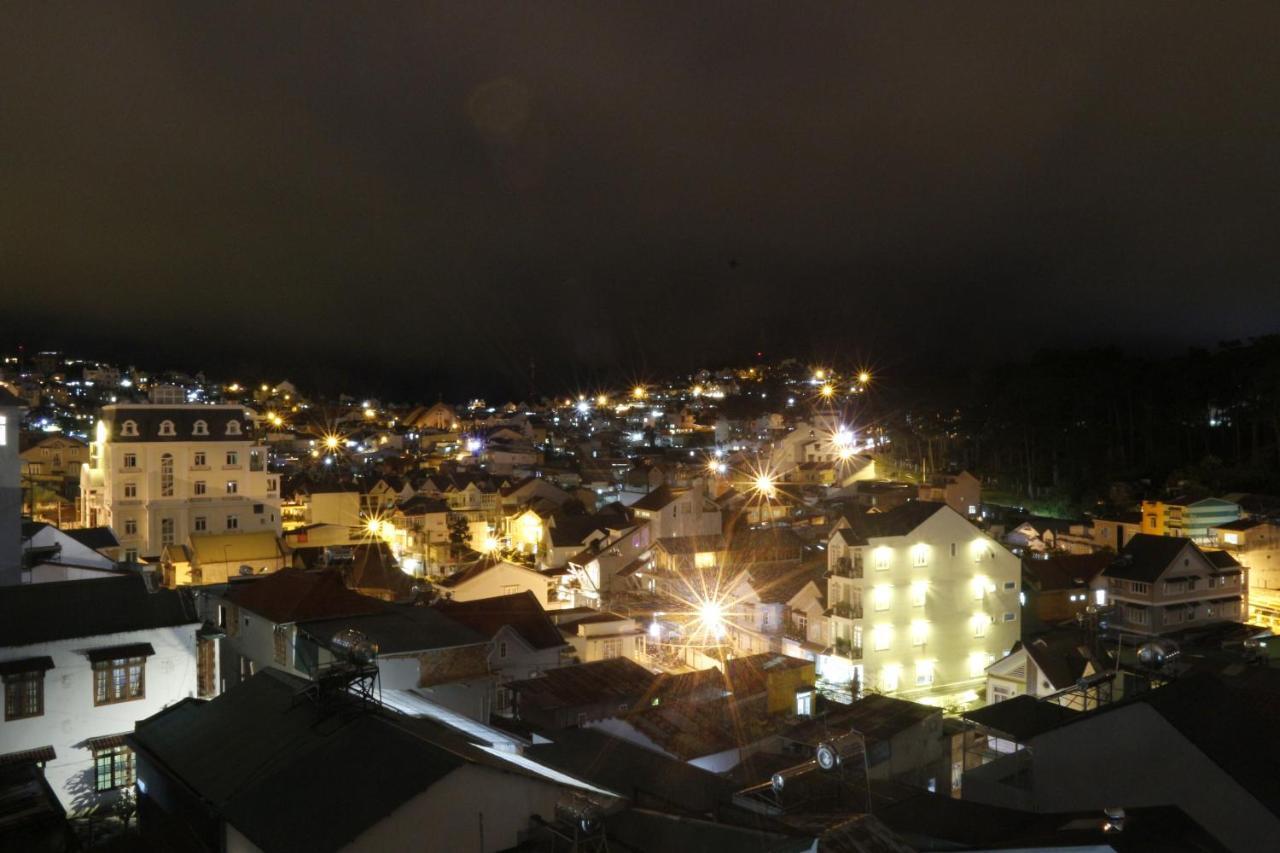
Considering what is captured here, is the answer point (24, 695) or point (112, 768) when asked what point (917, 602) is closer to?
point (112, 768)

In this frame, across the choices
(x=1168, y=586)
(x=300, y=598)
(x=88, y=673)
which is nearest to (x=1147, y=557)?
(x=1168, y=586)

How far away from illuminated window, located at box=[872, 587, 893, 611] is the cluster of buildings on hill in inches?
2.7

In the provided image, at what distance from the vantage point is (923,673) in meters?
17.5

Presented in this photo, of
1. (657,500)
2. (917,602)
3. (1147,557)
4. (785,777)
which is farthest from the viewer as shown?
(657,500)

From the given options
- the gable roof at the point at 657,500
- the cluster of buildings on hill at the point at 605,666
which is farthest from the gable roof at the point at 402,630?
the gable roof at the point at 657,500

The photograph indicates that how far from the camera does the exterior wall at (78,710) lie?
8.53 metres

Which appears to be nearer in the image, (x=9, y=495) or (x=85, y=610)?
(x=85, y=610)

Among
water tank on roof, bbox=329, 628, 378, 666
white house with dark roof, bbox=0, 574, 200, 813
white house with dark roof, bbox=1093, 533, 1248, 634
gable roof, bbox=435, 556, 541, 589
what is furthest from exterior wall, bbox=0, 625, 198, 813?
white house with dark roof, bbox=1093, 533, 1248, 634

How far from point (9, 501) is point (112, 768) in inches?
214

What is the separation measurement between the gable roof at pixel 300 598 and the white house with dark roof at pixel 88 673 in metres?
1.14

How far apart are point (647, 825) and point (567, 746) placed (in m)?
3.75

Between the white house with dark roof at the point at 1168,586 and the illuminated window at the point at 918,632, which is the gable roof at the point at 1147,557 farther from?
the illuminated window at the point at 918,632

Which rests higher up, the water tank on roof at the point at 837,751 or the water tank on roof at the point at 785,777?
the water tank on roof at the point at 837,751

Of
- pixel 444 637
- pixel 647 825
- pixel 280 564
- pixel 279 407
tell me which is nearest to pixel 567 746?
pixel 444 637
